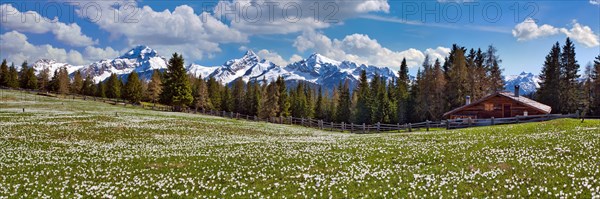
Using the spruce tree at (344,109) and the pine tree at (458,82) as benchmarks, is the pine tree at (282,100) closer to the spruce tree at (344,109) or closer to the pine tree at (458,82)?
the spruce tree at (344,109)

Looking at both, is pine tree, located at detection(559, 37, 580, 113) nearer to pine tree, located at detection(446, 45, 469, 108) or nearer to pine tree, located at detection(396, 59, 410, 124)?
pine tree, located at detection(446, 45, 469, 108)

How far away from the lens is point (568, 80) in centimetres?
8081

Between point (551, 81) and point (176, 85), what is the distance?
84.1m

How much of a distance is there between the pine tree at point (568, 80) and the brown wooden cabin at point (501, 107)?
71.3 feet

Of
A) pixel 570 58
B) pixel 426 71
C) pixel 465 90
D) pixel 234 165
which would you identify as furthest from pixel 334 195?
pixel 570 58

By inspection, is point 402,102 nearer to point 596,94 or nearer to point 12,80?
point 596,94

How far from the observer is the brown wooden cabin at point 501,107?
59969 millimetres

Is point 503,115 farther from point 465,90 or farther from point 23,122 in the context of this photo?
point 23,122

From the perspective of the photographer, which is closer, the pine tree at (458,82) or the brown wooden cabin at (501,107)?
the brown wooden cabin at (501,107)

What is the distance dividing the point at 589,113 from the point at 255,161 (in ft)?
293

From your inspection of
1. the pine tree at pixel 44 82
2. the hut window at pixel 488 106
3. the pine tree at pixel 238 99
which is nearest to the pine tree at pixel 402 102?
the hut window at pixel 488 106

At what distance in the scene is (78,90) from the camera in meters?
144

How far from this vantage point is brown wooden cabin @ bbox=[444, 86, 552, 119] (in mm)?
59969

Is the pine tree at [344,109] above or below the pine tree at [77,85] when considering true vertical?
below
